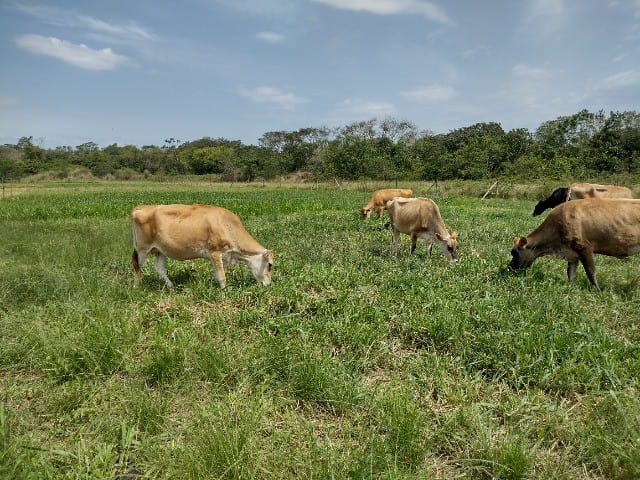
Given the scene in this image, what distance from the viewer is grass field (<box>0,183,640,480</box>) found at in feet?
11.1

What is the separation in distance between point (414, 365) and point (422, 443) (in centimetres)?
123

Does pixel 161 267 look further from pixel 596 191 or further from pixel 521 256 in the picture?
pixel 596 191

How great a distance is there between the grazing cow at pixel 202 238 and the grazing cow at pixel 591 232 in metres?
5.04

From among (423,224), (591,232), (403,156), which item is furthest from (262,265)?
(403,156)

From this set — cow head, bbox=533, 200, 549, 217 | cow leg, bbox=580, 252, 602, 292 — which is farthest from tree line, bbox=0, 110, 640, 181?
cow leg, bbox=580, 252, 602, 292

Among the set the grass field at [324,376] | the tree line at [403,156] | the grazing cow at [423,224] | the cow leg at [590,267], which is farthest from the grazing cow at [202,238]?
the tree line at [403,156]

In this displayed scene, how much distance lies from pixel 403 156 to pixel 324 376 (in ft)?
198

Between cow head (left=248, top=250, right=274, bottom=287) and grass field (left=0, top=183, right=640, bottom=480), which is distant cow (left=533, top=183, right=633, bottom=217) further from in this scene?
cow head (left=248, top=250, right=274, bottom=287)

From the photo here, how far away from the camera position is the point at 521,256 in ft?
26.9

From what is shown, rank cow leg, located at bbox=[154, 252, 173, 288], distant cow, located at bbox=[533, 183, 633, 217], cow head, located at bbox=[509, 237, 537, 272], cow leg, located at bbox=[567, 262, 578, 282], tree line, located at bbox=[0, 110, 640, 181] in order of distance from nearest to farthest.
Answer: cow leg, located at bbox=[567, 262, 578, 282] → cow leg, located at bbox=[154, 252, 173, 288] → cow head, located at bbox=[509, 237, 537, 272] → distant cow, located at bbox=[533, 183, 633, 217] → tree line, located at bbox=[0, 110, 640, 181]

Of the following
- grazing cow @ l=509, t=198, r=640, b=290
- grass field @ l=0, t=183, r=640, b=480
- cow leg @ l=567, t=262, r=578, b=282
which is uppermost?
grazing cow @ l=509, t=198, r=640, b=290

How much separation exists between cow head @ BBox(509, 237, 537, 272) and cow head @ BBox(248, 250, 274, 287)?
15.3 ft

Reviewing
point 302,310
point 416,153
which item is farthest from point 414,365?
point 416,153

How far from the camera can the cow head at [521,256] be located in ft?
26.7
